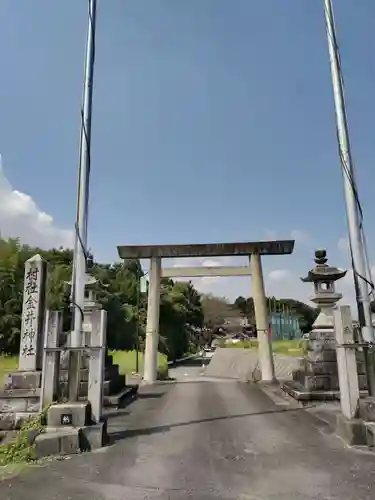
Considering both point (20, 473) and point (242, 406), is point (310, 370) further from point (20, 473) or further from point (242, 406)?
point (20, 473)

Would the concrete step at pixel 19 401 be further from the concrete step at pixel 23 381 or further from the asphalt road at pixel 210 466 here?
the asphalt road at pixel 210 466

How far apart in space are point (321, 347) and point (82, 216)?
7.15 meters

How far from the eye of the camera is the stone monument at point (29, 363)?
8.41 m

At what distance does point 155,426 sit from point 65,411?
2.38 metres

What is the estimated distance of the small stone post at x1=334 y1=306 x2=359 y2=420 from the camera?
21.5 feet

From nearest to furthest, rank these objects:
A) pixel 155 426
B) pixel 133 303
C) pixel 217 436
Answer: pixel 217 436 < pixel 155 426 < pixel 133 303

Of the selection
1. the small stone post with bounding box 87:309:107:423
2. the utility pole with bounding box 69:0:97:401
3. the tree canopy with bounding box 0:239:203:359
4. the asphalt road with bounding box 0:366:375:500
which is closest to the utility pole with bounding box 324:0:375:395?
the asphalt road with bounding box 0:366:375:500

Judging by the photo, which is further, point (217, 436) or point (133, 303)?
point (133, 303)

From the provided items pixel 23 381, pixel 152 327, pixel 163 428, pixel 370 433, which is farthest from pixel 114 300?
pixel 370 433

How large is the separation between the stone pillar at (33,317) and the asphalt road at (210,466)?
2322mm

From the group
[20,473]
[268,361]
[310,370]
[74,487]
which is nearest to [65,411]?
[20,473]

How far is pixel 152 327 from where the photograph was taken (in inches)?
688

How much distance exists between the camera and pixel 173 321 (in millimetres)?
44781

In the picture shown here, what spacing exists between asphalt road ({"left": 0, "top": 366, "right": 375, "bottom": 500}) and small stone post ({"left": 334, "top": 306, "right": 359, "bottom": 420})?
628 millimetres
